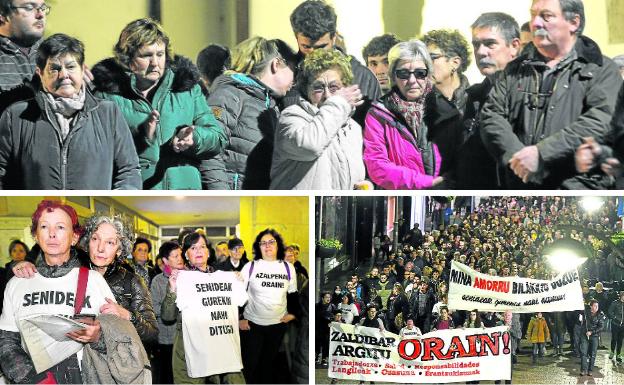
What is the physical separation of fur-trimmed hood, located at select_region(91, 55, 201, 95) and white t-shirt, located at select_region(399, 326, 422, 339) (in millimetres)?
1870

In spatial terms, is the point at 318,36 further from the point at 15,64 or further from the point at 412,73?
the point at 15,64

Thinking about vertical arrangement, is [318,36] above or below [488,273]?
above

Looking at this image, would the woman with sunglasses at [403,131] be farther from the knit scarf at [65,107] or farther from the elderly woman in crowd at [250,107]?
the knit scarf at [65,107]

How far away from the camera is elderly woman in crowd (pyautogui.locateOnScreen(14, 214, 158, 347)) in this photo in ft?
21.2

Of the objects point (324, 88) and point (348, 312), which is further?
point (348, 312)

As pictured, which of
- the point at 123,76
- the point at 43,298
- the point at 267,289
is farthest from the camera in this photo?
the point at 267,289

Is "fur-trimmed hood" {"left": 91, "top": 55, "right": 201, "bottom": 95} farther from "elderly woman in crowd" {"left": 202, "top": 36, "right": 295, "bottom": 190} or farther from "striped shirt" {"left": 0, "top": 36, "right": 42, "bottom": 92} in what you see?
"striped shirt" {"left": 0, "top": 36, "right": 42, "bottom": 92}

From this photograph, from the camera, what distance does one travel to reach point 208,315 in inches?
258

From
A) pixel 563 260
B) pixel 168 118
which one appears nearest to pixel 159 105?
pixel 168 118

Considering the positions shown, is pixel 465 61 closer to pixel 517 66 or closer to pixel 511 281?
pixel 517 66

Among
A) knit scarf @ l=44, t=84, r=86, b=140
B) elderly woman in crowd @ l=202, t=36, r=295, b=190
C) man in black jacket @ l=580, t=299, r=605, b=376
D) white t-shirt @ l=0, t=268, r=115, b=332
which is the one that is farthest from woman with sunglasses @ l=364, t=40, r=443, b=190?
white t-shirt @ l=0, t=268, r=115, b=332

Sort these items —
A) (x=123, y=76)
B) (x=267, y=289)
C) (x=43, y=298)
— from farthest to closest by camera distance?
(x=267, y=289), (x=123, y=76), (x=43, y=298)

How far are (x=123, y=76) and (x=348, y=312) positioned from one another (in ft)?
6.16

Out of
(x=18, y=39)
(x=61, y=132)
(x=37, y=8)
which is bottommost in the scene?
(x=61, y=132)
